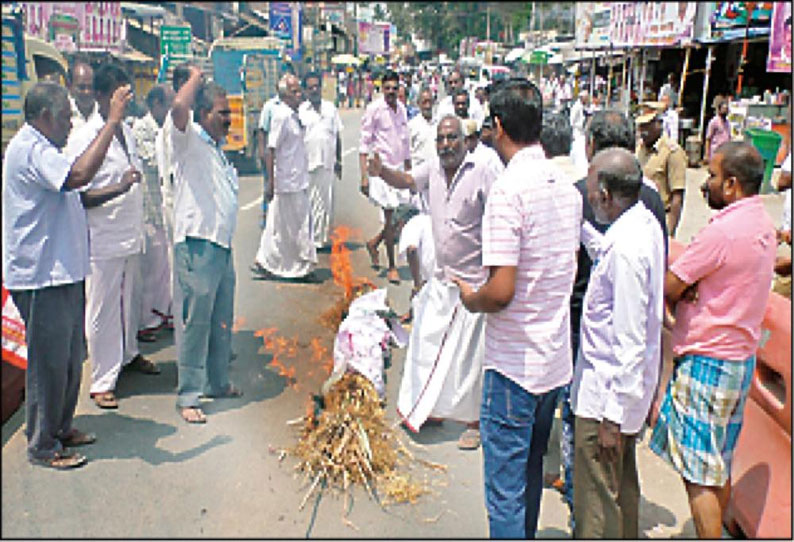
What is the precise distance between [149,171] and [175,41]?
2.81 meters

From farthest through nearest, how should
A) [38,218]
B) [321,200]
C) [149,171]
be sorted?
[321,200] < [149,171] < [38,218]

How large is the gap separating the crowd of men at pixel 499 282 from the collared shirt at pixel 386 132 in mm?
1851

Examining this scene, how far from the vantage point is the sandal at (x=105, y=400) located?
4.07 metres

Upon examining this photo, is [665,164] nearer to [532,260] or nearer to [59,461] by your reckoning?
[532,260]

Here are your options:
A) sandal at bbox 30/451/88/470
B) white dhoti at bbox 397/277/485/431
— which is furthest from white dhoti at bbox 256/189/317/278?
sandal at bbox 30/451/88/470

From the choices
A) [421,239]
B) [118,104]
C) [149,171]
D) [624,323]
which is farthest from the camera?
[421,239]

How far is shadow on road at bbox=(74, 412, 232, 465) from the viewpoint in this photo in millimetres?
3580

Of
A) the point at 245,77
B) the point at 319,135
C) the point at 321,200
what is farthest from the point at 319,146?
the point at 245,77

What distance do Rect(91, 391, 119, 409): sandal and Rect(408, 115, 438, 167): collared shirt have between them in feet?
12.6

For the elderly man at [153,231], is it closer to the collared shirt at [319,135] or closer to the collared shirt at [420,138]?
the collared shirt at [319,135]

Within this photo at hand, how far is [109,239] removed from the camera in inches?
161

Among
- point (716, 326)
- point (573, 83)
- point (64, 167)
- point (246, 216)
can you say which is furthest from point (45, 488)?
point (573, 83)

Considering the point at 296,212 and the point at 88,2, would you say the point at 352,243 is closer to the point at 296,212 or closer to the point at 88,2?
the point at 296,212

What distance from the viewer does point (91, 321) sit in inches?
162
